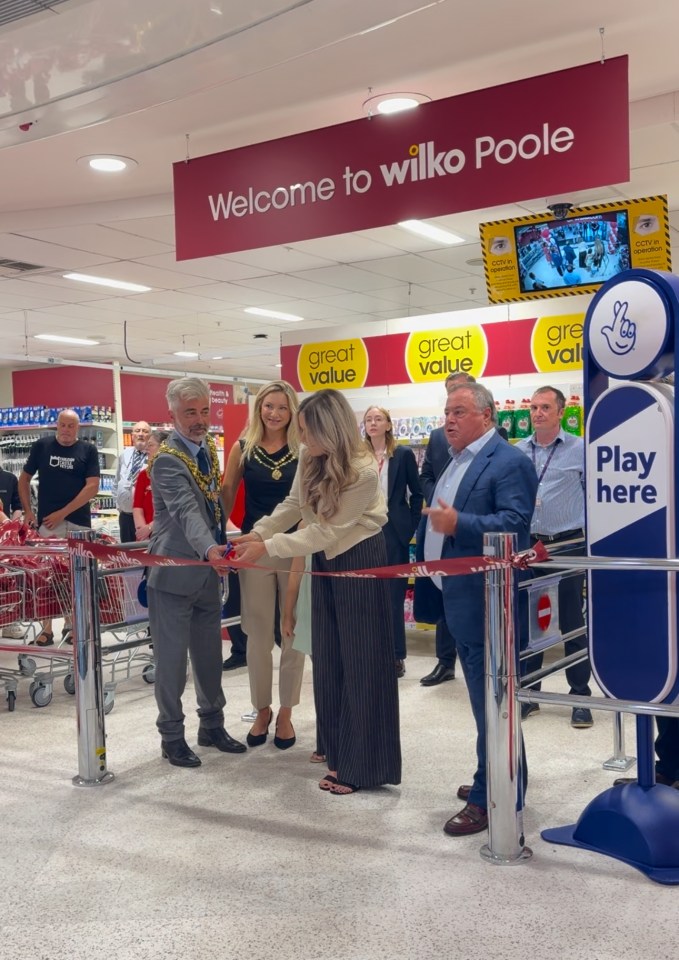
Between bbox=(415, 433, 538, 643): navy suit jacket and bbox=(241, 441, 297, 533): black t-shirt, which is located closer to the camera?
bbox=(415, 433, 538, 643): navy suit jacket

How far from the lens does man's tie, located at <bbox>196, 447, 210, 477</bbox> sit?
13.8 ft

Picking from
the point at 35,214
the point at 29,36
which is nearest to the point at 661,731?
the point at 29,36

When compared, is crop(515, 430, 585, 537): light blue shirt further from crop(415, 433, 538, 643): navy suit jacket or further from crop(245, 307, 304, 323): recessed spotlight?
crop(245, 307, 304, 323): recessed spotlight

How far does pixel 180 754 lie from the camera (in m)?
Result: 4.12

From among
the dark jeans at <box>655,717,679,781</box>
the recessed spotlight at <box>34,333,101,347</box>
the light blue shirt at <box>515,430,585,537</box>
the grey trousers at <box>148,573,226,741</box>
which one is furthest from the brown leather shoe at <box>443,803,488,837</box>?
the recessed spotlight at <box>34,333,101,347</box>

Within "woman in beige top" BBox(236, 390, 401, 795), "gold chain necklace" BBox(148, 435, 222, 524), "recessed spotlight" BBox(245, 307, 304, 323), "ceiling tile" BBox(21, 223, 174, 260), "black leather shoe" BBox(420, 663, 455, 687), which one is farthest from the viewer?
"recessed spotlight" BBox(245, 307, 304, 323)

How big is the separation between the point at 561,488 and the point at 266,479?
5.65 feet

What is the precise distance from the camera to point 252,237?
181 inches

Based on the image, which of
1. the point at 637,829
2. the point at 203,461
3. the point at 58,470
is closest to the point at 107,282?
the point at 58,470

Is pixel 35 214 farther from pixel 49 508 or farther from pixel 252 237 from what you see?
pixel 252 237

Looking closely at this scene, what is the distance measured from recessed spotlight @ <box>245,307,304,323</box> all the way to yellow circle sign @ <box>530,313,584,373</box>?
6.90m

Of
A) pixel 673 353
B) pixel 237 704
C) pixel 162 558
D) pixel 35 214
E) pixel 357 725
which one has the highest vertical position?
pixel 35 214

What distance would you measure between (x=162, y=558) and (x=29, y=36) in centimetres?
200

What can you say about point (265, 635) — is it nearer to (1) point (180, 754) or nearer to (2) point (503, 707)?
(1) point (180, 754)
